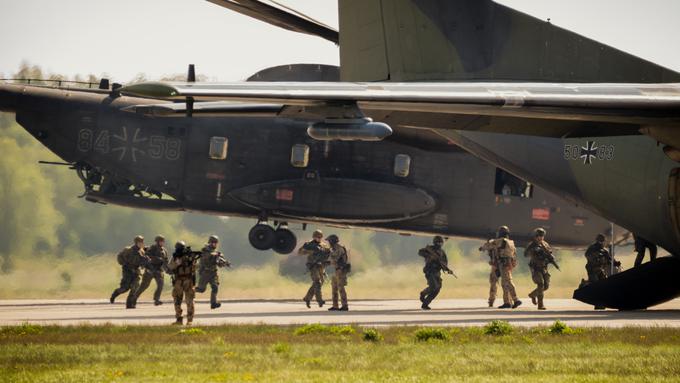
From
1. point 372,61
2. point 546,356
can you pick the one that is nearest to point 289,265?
point 372,61

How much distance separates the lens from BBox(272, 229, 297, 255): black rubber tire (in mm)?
28578

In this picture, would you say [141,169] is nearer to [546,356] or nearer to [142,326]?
[142,326]

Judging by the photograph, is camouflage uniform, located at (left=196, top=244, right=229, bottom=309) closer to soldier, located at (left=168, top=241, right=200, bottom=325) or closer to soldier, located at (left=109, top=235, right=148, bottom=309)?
soldier, located at (left=109, top=235, right=148, bottom=309)

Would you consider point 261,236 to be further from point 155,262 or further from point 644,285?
point 644,285

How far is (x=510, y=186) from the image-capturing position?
28.4 m

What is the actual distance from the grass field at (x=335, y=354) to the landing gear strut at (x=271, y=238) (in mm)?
11163

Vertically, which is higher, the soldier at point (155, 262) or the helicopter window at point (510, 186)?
the helicopter window at point (510, 186)

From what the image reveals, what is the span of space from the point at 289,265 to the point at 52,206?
861 cm

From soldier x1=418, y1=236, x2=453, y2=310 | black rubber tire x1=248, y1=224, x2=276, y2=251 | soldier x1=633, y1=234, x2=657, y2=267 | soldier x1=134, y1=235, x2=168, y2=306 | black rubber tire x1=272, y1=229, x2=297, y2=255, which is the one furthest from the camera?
black rubber tire x1=272, y1=229, x2=297, y2=255

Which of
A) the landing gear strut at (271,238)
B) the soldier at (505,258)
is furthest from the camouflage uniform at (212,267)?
the soldier at (505,258)

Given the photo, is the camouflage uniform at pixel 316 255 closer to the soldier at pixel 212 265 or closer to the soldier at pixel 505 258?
the soldier at pixel 212 265

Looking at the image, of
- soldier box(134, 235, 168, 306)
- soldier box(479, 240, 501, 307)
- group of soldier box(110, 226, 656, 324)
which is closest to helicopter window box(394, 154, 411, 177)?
group of soldier box(110, 226, 656, 324)

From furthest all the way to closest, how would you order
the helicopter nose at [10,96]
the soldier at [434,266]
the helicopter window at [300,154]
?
1. the helicopter nose at [10,96]
2. the helicopter window at [300,154]
3. the soldier at [434,266]

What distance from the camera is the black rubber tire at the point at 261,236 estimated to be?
2822 centimetres
